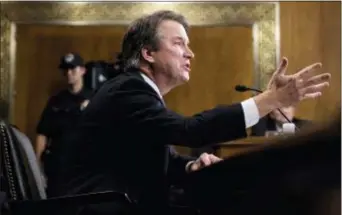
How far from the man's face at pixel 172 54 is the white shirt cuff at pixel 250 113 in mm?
333

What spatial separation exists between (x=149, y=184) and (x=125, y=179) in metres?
0.06

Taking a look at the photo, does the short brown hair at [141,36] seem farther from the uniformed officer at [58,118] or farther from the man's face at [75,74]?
the man's face at [75,74]

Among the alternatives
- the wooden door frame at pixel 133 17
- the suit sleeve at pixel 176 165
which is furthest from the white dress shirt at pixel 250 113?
the wooden door frame at pixel 133 17

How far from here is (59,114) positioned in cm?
385

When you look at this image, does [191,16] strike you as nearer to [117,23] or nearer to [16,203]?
[117,23]

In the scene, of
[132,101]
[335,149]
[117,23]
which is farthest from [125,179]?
[117,23]

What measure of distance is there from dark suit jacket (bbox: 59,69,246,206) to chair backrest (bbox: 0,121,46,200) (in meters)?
0.09

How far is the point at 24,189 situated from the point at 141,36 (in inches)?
19.9

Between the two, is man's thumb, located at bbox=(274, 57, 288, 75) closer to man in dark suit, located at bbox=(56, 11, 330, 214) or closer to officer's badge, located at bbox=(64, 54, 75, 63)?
man in dark suit, located at bbox=(56, 11, 330, 214)

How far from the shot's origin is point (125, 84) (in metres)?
1.47

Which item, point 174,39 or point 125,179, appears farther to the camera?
point 174,39

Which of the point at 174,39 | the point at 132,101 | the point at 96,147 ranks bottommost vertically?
the point at 96,147

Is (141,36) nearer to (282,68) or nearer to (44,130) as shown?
(282,68)

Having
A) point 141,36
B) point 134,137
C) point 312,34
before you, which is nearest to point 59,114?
point 312,34
